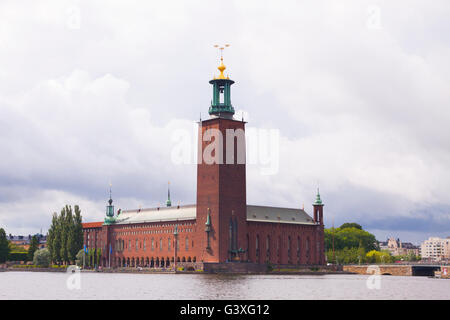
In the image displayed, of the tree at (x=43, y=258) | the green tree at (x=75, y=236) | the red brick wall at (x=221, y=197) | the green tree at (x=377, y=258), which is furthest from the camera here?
the green tree at (x=377, y=258)

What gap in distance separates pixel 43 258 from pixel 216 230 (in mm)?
36091

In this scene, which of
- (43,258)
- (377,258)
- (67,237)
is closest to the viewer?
(67,237)

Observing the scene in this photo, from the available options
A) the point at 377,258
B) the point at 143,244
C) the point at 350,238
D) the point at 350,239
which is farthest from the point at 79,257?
the point at 350,238

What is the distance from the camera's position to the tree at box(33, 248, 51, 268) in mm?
133375

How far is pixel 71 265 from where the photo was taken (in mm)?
129250

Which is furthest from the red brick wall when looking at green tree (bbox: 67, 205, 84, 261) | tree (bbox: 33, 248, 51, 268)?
tree (bbox: 33, 248, 51, 268)

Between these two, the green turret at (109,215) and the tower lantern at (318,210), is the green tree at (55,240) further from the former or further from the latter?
the tower lantern at (318,210)

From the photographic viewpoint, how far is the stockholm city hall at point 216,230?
381ft

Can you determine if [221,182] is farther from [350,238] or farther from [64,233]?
[350,238]

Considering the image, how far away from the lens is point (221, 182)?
116 meters

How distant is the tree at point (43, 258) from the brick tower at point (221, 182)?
31.0 meters

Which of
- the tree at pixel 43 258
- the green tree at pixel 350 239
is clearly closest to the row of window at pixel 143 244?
the tree at pixel 43 258
